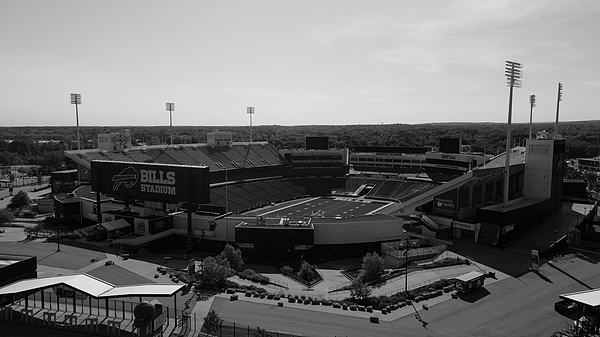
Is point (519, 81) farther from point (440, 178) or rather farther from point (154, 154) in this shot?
point (154, 154)

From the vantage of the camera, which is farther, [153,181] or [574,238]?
[153,181]

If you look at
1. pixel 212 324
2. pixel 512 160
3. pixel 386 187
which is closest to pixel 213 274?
pixel 212 324

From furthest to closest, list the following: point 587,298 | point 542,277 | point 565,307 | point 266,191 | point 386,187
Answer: point 386,187
point 266,191
point 542,277
point 565,307
point 587,298

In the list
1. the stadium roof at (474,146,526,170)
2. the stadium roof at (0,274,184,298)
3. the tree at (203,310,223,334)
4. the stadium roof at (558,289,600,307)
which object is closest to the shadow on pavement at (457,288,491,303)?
the stadium roof at (558,289,600,307)

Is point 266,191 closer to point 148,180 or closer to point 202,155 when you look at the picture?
point 202,155

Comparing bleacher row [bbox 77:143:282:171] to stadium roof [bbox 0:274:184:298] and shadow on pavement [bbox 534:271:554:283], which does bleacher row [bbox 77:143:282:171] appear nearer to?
stadium roof [bbox 0:274:184:298]

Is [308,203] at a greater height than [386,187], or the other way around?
[386,187]

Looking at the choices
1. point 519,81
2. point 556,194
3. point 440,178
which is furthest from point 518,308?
point 440,178
